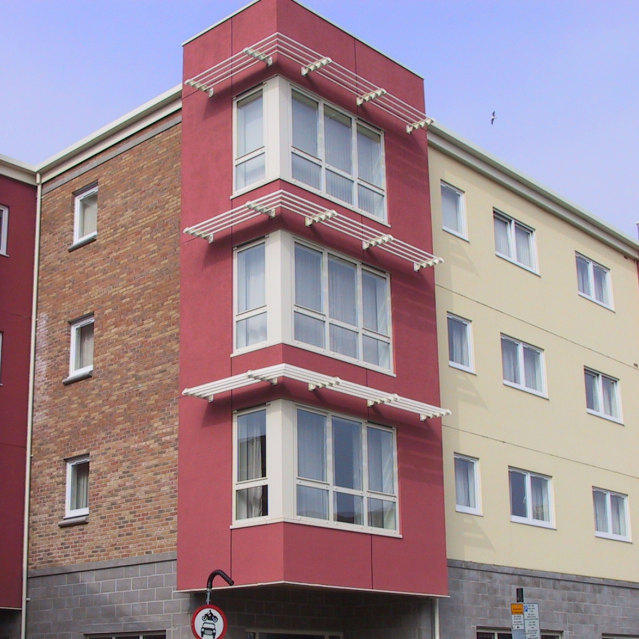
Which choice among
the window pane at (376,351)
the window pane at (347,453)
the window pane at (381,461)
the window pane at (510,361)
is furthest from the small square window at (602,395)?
the window pane at (347,453)

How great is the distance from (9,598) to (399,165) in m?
11.1

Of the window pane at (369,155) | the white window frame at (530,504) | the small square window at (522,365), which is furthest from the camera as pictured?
the small square window at (522,365)

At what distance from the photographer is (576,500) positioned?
2362cm

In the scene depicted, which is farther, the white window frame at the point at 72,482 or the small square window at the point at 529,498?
the small square window at the point at 529,498

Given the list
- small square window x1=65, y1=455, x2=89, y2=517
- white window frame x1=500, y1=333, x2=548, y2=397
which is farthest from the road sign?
white window frame x1=500, y1=333, x2=548, y2=397

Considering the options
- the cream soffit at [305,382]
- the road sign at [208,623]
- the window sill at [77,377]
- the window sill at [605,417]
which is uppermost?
the window sill at [77,377]

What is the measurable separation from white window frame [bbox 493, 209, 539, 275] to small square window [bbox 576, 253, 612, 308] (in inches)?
82.9

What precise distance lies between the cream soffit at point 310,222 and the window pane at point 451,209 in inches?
102

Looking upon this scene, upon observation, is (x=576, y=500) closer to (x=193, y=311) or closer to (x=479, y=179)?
(x=479, y=179)

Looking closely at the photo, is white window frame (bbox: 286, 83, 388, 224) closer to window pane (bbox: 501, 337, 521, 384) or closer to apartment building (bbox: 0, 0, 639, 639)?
apartment building (bbox: 0, 0, 639, 639)

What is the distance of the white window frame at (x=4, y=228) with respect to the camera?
2295 cm

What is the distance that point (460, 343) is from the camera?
22.0 metres

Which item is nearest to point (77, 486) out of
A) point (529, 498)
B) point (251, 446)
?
point (251, 446)

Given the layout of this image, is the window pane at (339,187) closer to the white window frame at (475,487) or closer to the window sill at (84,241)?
the white window frame at (475,487)
